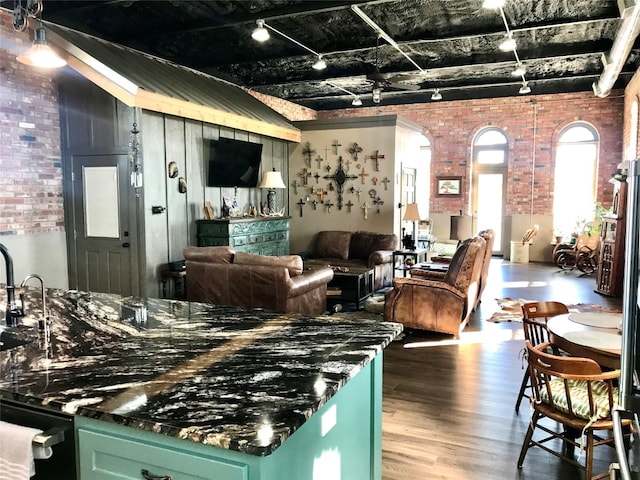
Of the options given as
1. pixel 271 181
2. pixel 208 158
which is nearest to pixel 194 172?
pixel 208 158

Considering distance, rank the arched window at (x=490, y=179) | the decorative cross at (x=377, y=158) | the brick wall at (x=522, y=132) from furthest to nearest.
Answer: the arched window at (x=490, y=179), the brick wall at (x=522, y=132), the decorative cross at (x=377, y=158)

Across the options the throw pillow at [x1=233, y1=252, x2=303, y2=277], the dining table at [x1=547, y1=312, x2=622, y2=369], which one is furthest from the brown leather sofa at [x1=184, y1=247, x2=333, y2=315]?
the dining table at [x1=547, y1=312, x2=622, y2=369]

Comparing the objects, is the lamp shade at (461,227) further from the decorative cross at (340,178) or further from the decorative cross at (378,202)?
the decorative cross at (340,178)

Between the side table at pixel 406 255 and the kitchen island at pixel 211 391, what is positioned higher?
A: the kitchen island at pixel 211 391

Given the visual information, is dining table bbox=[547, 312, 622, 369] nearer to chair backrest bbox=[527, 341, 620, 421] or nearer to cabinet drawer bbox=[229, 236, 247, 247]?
chair backrest bbox=[527, 341, 620, 421]

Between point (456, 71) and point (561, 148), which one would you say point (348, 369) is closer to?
point (456, 71)

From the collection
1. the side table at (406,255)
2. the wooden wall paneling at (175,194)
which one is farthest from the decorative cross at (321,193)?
the wooden wall paneling at (175,194)

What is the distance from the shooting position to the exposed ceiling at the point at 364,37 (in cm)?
639

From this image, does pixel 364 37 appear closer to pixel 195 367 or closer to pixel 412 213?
pixel 412 213

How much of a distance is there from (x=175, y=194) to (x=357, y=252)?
3457mm

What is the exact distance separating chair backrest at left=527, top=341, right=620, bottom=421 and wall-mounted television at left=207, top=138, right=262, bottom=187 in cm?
589

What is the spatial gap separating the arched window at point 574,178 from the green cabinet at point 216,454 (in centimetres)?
1070

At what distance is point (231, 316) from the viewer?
2.50m

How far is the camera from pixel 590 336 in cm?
302
